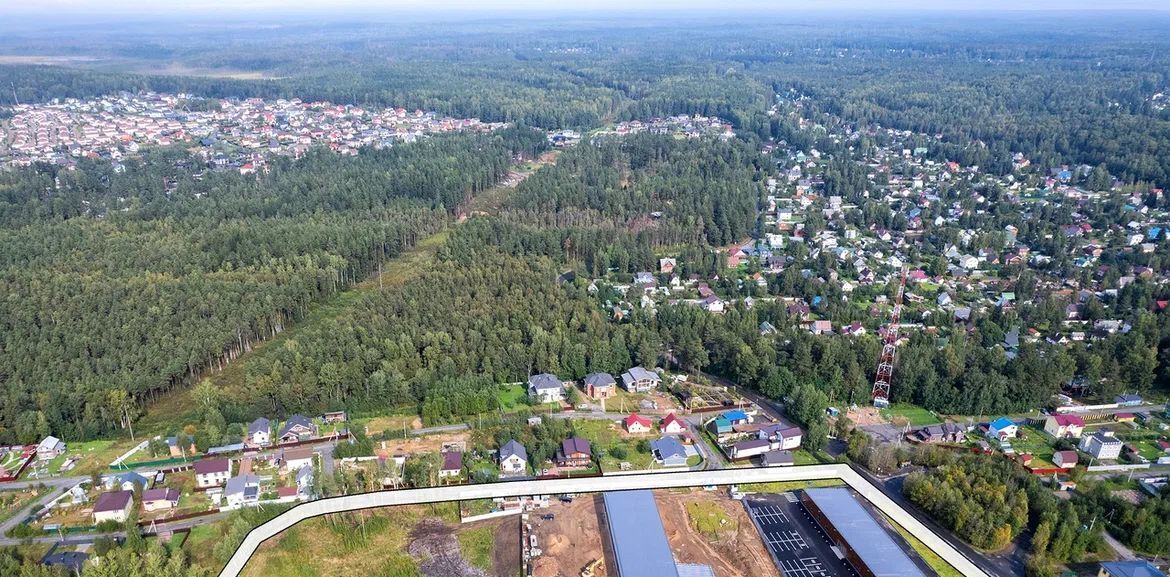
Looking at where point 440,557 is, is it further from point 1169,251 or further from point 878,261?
point 1169,251

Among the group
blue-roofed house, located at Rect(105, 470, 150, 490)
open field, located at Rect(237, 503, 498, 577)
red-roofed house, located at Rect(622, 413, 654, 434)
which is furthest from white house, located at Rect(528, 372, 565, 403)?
blue-roofed house, located at Rect(105, 470, 150, 490)

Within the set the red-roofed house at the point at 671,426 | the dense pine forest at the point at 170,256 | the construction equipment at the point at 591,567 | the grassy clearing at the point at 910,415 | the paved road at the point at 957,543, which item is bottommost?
the paved road at the point at 957,543

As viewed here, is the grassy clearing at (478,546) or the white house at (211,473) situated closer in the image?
the grassy clearing at (478,546)

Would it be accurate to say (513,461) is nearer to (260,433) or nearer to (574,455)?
(574,455)

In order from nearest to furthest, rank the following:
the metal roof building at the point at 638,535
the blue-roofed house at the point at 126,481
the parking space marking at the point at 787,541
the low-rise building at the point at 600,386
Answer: the metal roof building at the point at 638,535 → the parking space marking at the point at 787,541 → the blue-roofed house at the point at 126,481 → the low-rise building at the point at 600,386

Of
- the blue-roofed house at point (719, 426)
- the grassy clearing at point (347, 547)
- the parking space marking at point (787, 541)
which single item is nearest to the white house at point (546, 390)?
the blue-roofed house at point (719, 426)
